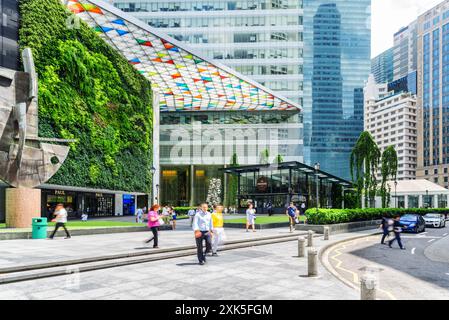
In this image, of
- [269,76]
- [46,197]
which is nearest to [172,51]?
[46,197]

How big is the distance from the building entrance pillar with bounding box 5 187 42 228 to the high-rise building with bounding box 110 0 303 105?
58.2 meters

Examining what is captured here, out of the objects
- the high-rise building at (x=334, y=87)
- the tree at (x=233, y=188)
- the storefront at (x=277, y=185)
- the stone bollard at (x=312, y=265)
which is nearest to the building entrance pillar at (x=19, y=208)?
the stone bollard at (x=312, y=265)

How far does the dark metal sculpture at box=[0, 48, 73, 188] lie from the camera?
23.4 m

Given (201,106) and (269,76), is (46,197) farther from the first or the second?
(269,76)

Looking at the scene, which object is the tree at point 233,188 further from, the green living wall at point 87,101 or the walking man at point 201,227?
the walking man at point 201,227

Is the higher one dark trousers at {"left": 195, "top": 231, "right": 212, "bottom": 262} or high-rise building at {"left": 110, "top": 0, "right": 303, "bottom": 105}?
high-rise building at {"left": 110, "top": 0, "right": 303, "bottom": 105}

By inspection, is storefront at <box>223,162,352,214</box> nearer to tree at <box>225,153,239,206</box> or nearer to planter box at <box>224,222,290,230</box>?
tree at <box>225,153,239,206</box>

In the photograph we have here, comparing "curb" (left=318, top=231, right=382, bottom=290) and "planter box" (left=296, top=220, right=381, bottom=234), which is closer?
"curb" (left=318, top=231, right=382, bottom=290)

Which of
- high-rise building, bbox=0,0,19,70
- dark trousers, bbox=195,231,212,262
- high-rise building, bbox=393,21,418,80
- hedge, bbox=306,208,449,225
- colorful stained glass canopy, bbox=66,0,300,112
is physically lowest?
hedge, bbox=306,208,449,225

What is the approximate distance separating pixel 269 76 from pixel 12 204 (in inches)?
2354

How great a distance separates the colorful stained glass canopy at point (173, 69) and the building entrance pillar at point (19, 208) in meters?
19.5

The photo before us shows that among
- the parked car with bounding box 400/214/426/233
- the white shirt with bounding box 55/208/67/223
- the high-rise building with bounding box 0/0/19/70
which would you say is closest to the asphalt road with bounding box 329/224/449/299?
the parked car with bounding box 400/214/426/233

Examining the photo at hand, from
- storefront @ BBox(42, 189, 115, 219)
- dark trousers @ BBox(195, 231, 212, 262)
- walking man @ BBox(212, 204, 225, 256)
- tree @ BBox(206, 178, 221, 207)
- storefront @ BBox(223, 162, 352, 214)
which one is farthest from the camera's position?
tree @ BBox(206, 178, 221, 207)

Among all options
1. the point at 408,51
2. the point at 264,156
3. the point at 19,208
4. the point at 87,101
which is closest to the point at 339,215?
the point at 19,208
